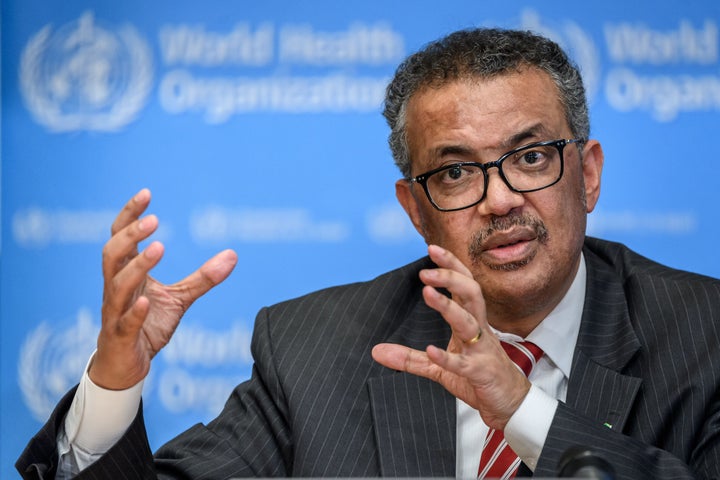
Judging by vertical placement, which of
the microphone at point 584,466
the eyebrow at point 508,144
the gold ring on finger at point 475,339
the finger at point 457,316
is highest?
the eyebrow at point 508,144

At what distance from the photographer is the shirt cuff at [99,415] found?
6.93 feet

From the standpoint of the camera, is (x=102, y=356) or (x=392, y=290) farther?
(x=392, y=290)

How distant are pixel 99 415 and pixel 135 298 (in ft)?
0.94

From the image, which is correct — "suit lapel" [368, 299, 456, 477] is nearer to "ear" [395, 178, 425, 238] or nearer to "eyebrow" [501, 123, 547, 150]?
"ear" [395, 178, 425, 238]

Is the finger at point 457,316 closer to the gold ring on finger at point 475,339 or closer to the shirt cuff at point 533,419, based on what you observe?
the gold ring on finger at point 475,339

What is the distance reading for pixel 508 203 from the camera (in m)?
2.41

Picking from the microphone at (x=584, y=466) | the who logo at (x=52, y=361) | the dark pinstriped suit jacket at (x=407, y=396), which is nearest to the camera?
the microphone at (x=584, y=466)

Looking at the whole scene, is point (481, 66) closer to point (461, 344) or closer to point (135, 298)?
point (461, 344)

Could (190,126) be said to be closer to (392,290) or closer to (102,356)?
(392,290)

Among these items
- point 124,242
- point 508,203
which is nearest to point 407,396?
point 508,203

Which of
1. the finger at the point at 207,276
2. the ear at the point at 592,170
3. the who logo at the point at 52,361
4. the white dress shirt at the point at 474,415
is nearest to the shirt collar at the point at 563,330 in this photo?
the white dress shirt at the point at 474,415

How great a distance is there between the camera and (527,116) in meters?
2.48

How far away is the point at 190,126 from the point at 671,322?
74.7 inches

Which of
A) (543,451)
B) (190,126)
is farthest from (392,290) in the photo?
(190,126)
